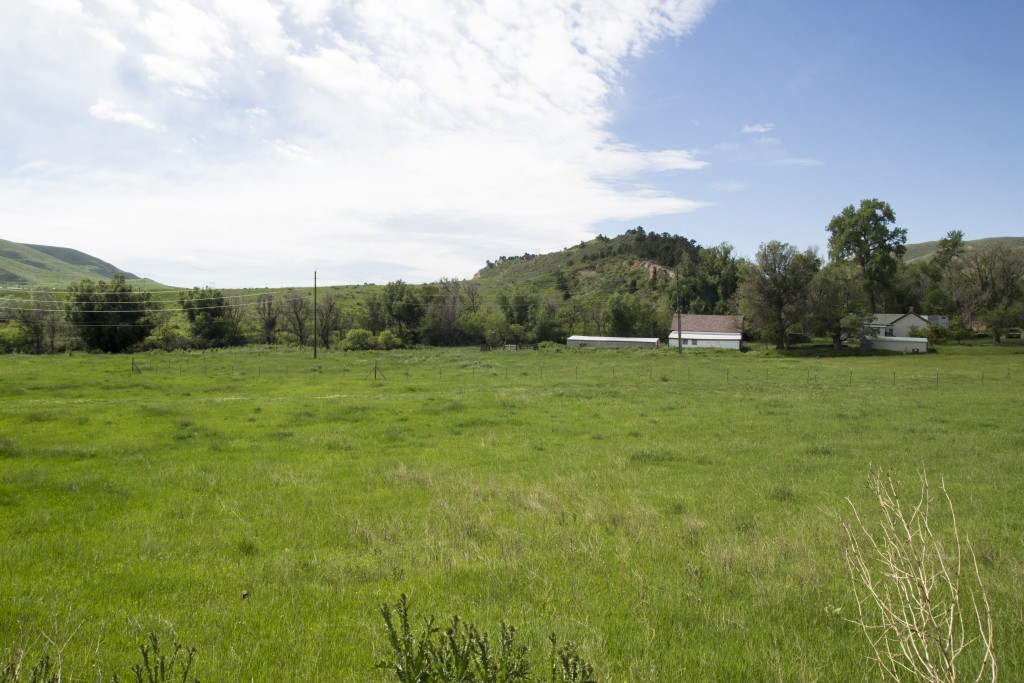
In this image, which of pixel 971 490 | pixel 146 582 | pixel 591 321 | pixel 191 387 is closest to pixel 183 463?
pixel 146 582

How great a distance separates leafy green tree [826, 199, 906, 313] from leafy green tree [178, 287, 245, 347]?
291ft

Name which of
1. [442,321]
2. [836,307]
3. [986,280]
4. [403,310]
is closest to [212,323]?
[403,310]

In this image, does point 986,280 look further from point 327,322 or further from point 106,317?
point 106,317

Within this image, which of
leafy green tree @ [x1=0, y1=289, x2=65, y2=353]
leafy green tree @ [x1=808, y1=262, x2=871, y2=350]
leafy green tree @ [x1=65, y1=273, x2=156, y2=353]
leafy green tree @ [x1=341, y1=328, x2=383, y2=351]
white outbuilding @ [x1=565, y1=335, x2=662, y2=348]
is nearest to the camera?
leafy green tree @ [x1=808, y1=262, x2=871, y2=350]

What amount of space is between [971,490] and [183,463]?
66.0 feet

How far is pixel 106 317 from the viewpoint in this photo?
71.3m

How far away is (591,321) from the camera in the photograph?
313 feet

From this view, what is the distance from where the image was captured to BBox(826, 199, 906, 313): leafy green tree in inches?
3332

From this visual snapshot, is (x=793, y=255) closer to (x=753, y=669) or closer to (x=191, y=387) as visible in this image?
(x=191, y=387)

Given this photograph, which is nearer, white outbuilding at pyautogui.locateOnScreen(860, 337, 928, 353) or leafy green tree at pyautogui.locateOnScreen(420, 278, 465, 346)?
white outbuilding at pyautogui.locateOnScreen(860, 337, 928, 353)

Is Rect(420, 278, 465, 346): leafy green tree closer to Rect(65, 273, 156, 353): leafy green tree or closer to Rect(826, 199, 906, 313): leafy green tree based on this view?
Rect(65, 273, 156, 353): leafy green tree

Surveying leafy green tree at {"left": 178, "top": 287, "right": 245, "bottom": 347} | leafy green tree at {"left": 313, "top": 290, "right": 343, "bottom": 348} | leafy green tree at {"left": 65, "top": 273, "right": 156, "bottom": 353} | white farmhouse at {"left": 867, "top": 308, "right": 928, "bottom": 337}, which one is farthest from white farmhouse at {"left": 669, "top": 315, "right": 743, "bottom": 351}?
leafy green tree at {"left": 65, "top": 273, "right": 156, "bottom": 353}

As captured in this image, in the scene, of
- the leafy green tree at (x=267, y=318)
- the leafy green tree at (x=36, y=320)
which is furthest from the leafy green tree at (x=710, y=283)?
the leafy green tree at (x=36, y=320)

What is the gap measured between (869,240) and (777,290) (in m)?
25.1
